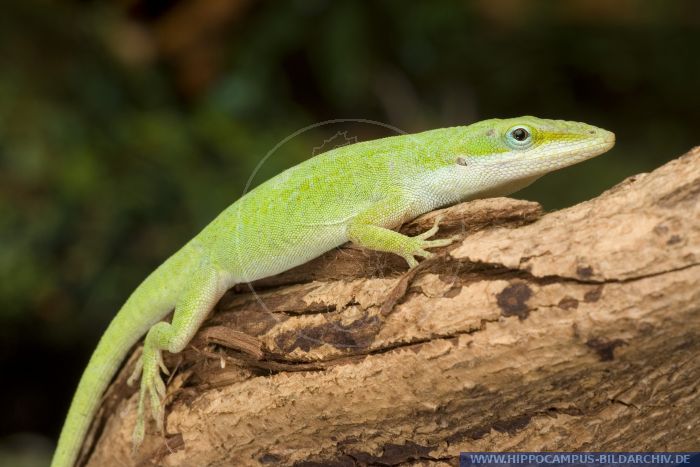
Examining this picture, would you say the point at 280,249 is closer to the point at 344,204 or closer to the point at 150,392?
the point at 344,204

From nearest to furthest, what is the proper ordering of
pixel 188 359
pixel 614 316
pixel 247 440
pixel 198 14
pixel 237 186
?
1. pixel 614 316
2. pixel 247 440
3. pixel 188 359
4. pixel 237 186
5. pixel 198 14

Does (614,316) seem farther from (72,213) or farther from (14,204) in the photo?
(14,204)

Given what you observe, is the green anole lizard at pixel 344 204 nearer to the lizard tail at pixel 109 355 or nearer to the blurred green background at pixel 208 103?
the lizard tail at pixel 109 355

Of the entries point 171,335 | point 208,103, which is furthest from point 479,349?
point 208,103

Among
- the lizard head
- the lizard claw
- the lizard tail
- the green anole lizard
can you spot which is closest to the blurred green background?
the lizard tail

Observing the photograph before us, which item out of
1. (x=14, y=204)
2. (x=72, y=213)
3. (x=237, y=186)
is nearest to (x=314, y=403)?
(x=237, y=186)

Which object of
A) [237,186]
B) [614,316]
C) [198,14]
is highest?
[198,14]

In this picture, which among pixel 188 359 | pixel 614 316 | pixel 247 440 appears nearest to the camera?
pixel 614 316
